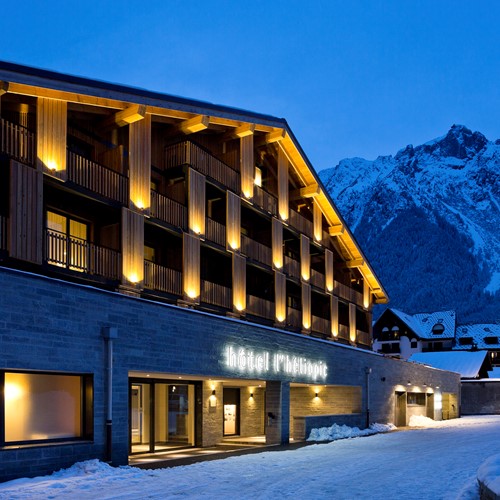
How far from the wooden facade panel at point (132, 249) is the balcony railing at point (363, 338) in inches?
975

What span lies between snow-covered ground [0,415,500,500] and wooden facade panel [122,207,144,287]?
6354mm

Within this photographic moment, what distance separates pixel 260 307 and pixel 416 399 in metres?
21.0

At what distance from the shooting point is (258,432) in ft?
107

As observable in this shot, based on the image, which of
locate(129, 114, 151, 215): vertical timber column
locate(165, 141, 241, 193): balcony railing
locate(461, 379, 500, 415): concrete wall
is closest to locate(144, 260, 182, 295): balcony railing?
locate(129, 114, 151, 215): vertical timber column

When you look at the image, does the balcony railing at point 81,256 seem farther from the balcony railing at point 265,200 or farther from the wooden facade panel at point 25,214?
the balcony railing at point 265,200

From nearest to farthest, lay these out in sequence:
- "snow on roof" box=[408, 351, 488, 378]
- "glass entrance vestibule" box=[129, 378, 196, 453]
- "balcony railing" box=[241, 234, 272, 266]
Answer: "glass entrance vestibule" box=[129, 378, 196, 453] → "balcony railing" box=[241, 234, 272, 266] → "snow on roof" box=[408, 351, 488, 378]

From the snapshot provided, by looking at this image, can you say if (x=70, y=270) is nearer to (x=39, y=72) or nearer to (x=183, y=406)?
(x=39, y=72)

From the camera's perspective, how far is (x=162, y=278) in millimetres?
24844

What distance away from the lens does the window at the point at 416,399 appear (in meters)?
A: 46.7

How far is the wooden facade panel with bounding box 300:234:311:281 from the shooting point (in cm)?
3678

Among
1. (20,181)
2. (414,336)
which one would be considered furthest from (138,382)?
(414,336)

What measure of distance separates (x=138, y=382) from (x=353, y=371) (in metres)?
15.8

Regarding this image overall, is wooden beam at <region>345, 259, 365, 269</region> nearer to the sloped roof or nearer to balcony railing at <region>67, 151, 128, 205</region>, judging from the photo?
balcony railing at <region>67, 151, 128, 205</region>

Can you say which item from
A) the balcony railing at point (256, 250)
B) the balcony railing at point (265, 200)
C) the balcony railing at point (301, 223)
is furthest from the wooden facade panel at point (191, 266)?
the balcony railing at point (301, 223)
